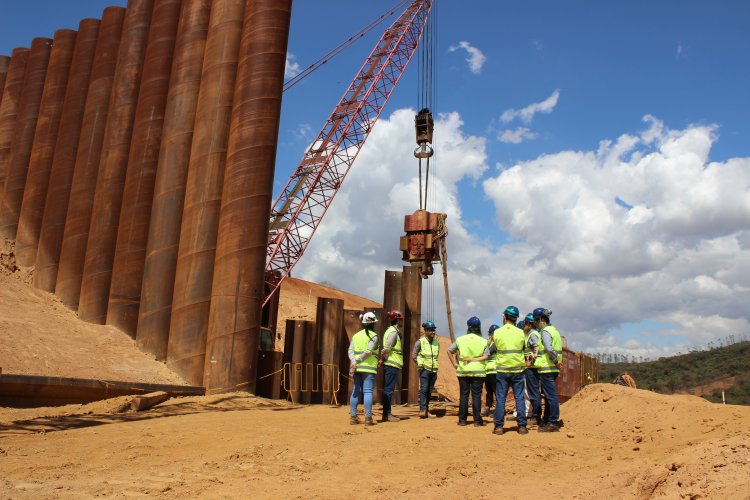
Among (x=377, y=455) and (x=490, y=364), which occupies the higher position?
(x=490, y=364)

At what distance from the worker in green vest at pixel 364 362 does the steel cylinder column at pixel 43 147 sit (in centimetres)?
1195

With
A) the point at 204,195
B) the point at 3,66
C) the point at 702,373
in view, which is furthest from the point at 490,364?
the point at 702,373

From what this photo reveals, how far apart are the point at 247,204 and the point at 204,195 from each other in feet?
3.81

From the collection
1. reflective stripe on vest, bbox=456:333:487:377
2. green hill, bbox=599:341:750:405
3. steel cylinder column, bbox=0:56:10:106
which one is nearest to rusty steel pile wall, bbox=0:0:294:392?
reflective stripe on vest, bbox=456:333:487:377

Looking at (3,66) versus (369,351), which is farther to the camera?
(3,66)

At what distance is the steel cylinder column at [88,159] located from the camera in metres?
16.0

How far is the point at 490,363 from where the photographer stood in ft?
33.2

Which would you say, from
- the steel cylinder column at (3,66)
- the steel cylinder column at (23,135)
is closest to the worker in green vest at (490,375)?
the steel cylinder column at (23,135)

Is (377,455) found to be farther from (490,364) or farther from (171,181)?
(171,181)

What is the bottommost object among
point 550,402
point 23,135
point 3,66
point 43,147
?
point 550,402

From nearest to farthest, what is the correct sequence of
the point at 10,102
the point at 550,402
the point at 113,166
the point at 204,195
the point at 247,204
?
the point at 550,402, the point at 247,204, the point at 204,195, the point at 113,166, the point at 10,102

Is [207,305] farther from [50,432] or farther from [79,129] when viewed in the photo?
[79,129]

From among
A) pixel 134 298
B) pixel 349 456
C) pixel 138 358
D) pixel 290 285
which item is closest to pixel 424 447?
pixel 349 456

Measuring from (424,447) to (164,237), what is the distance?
8.88 m
